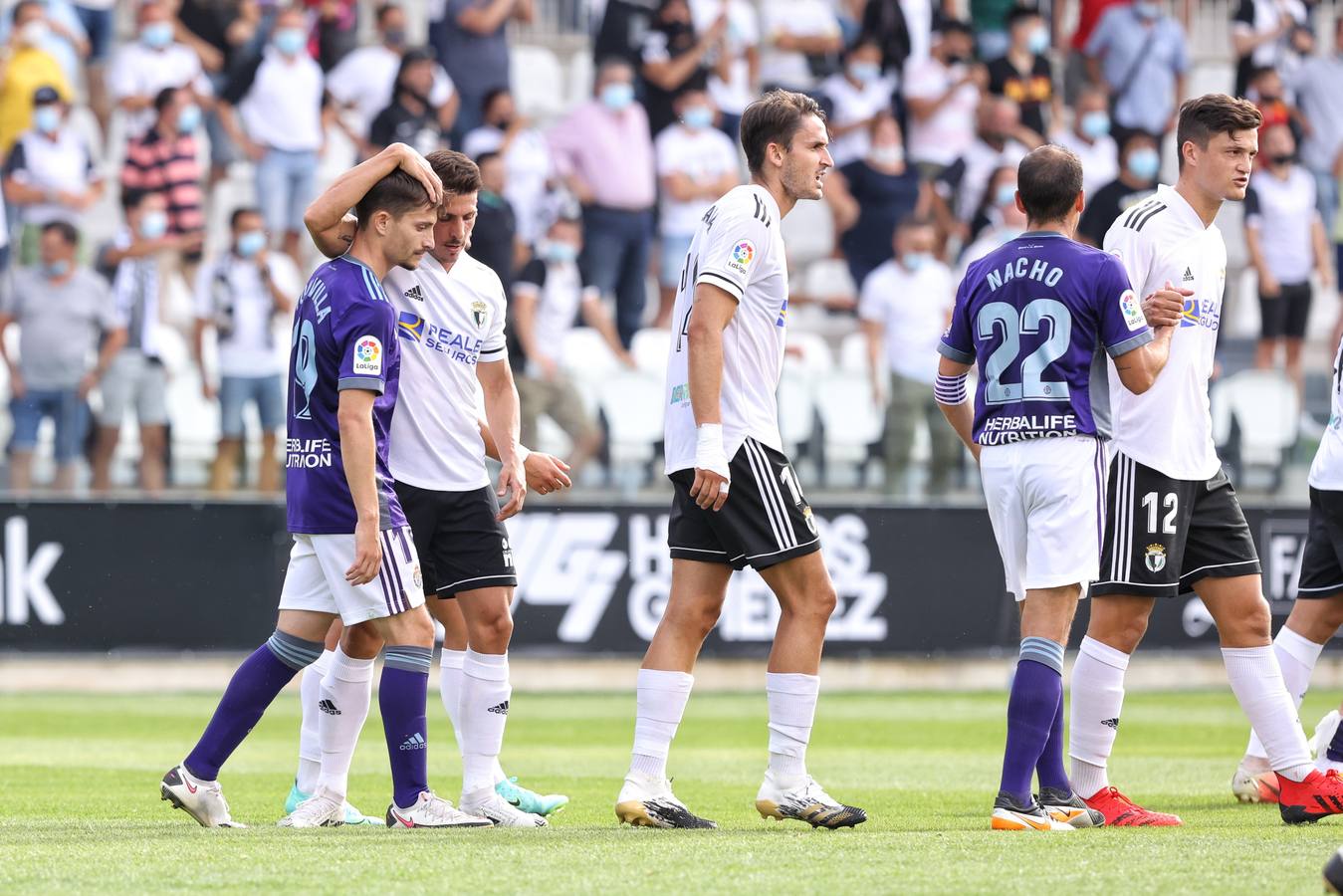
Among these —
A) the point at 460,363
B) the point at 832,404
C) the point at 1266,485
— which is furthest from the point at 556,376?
the point at 460,363

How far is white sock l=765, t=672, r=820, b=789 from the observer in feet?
20.9

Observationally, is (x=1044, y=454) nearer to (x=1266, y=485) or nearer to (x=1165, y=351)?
(x=1165, y=351)

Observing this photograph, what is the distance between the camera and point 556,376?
1429 centimetres

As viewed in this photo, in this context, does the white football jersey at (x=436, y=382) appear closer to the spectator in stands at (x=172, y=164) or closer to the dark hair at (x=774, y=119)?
the dark hair at (x=774, y=119)

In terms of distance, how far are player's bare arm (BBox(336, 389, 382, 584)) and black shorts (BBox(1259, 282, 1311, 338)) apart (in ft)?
38.3

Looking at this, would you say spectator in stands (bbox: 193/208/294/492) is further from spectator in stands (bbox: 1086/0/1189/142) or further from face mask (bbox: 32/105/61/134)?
spectator in stands (bbox: 1086/0/1189/142)

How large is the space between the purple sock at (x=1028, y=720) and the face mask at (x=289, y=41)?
11.6m

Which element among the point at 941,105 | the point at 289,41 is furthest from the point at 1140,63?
the point at 289,41

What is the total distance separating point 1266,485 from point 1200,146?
8.40 meters

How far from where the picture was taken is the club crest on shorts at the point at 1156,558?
22.6ft

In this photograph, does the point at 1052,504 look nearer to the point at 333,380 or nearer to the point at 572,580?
the point at 333,380

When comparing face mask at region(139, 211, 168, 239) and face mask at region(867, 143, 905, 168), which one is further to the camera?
face mask at region(867, 143, 905, 168)

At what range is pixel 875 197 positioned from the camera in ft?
55.6

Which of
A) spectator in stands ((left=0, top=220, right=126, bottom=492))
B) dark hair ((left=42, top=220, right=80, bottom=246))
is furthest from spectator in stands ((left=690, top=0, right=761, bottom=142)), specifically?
spectator in stands ((left=0, top=220, right=126, bottom=492))
